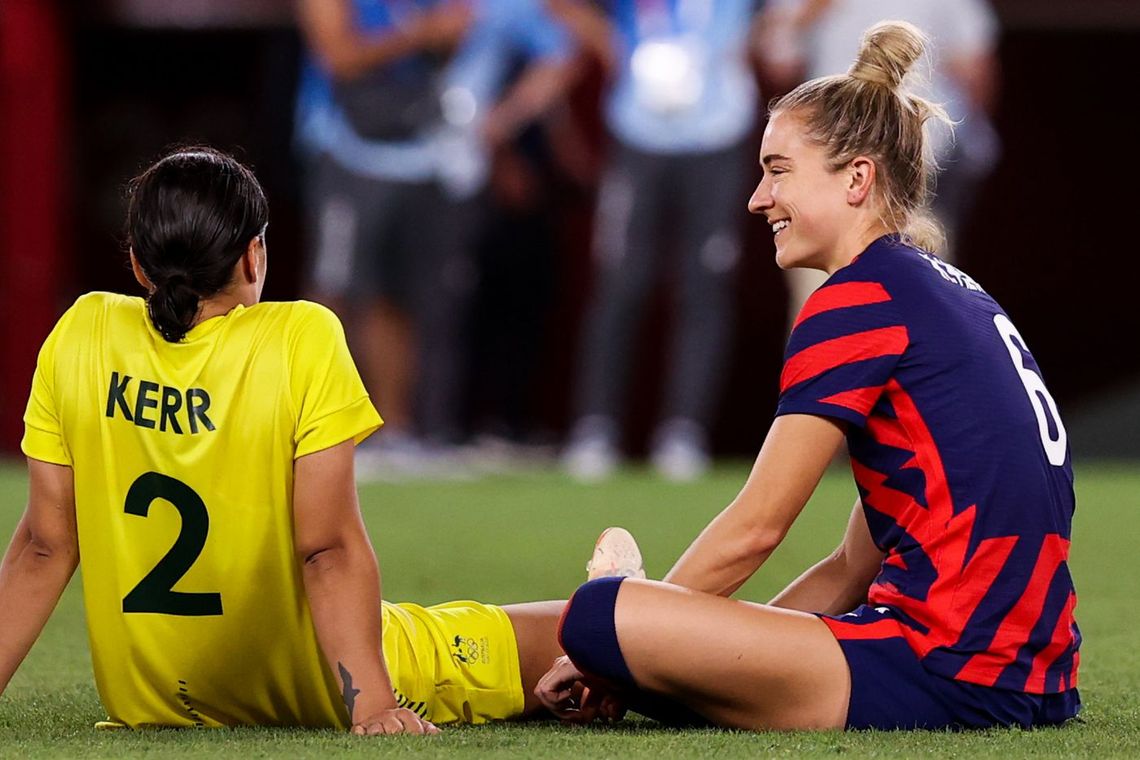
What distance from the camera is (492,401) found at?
9.68 metres

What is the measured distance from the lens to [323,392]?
2316 millimetres

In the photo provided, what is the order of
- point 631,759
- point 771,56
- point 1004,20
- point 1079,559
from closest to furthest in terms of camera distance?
1. point 631,759
2. point 1079,559
3. point 771,56
4. point 1004,20

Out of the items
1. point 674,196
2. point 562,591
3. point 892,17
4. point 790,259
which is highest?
point 892,17

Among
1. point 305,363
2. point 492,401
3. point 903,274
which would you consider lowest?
point 492,401

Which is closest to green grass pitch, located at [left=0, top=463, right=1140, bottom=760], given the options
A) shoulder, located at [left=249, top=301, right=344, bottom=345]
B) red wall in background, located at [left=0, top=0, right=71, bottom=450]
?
shoulder, located at [left=249, top=301, right=344, bottom=345]

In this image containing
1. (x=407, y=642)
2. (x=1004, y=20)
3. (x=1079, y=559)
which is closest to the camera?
(x=407, y=642)

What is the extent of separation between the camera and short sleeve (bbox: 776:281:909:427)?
2340 mm

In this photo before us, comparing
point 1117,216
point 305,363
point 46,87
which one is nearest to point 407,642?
point 305,363

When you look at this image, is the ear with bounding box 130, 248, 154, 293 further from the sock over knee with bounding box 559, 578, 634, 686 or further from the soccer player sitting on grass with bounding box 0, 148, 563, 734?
the sock over knee with bounding box 559, 578, 634, 686

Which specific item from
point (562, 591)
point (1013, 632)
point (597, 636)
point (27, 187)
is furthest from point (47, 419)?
point (27, 187)

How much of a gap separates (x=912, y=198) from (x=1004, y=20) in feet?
24.5

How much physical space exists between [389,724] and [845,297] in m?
0.80

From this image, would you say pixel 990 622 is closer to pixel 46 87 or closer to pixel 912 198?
pixel 912 198

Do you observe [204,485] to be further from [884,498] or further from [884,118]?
[884,118]
